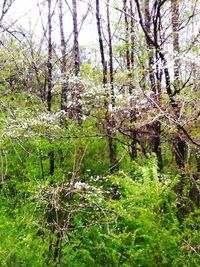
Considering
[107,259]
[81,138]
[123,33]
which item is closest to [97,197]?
[107,259]

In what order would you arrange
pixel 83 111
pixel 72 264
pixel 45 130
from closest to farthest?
1. pixel 72 264
2. pixel 45 130
3. pixel 83 111

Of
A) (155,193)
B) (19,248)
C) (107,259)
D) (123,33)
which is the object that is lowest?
(107,259)

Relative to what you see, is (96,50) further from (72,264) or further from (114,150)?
(72,264)

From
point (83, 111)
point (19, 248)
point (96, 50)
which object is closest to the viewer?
point (19, 248)

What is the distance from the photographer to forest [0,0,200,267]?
16.2ft

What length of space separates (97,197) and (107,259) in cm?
112

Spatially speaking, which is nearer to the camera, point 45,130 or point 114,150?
point 45,130

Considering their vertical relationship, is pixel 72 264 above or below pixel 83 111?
below

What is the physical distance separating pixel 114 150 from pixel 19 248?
592cm

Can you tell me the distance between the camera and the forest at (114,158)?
16.2 ft

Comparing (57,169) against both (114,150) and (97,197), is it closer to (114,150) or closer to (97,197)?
(114,150)

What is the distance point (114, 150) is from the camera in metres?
10.5

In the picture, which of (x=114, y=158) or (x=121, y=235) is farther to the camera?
(x=114, y=158)

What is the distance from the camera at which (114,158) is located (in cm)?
1024
